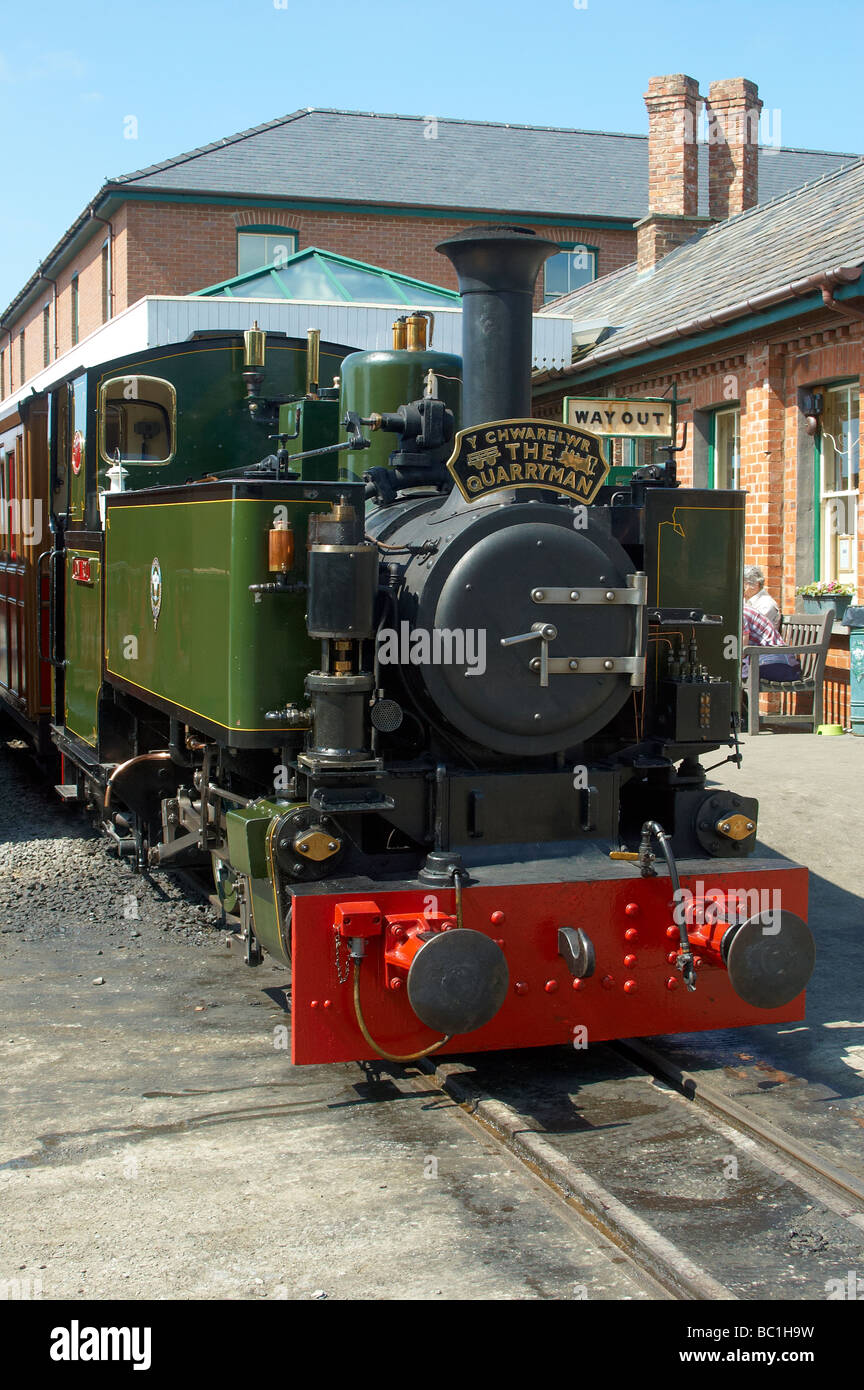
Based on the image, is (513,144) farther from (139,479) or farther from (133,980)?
(133,980)

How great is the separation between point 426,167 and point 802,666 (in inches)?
761

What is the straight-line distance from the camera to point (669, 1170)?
3.91 metres

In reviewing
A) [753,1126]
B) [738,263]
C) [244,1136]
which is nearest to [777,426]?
[738,263]

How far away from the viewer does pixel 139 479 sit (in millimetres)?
6699

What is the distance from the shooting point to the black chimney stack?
492cm

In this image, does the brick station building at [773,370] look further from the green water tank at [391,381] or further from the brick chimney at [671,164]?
the green water tank at [391,381]

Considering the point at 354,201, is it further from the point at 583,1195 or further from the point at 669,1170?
the point at 583,1195

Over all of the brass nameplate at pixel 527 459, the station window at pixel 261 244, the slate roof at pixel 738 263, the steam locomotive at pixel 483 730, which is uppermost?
the station window at pixel 261 244

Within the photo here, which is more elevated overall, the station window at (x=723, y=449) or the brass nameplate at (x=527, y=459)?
the station window at (x=723, y=449)

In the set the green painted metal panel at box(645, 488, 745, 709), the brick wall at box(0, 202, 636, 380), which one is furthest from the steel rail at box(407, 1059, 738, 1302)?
the brick wall at box(0, 202, 636, 380)

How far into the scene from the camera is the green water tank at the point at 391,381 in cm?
573

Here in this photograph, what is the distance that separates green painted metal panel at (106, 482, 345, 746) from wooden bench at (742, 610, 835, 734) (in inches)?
246

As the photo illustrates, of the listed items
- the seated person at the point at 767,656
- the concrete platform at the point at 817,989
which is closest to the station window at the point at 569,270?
the seated person at the point at 767,656

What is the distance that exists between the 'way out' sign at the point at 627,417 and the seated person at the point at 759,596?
12.4 feet
